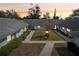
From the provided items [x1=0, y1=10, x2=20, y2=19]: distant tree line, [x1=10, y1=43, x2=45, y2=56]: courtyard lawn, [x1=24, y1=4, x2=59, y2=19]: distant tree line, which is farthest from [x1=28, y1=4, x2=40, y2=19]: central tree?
[x1=10, y1=43, x2=45, y2=56]: courtyard lawn

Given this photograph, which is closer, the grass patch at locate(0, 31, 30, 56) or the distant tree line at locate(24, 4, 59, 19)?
the grass patch at locate(0, 31, 30, 56)

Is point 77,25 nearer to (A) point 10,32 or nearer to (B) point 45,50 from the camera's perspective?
(B) point 45,50

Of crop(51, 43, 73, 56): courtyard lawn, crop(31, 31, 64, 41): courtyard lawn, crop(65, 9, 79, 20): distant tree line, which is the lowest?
crop(51, 43, 73, 56): courtyard lawn

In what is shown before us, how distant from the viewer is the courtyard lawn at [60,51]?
15.8ft

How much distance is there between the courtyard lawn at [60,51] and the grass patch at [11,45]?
1.64 feet

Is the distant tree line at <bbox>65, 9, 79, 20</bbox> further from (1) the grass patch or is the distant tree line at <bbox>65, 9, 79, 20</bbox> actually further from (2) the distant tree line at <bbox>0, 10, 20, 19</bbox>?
(2) the distant tree line at <bbox>0, 10, 20, 19</bbox>

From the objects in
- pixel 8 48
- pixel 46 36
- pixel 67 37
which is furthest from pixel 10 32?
pixel 67 37

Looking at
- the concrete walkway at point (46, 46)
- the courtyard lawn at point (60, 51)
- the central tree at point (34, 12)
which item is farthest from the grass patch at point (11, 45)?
the courtyard lawn at point (60, 51)

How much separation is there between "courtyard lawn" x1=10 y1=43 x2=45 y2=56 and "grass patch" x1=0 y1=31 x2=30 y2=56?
0.07 meters

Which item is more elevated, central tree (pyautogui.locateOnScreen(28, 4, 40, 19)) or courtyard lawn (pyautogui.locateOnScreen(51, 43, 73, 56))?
central tree (pyautogui.locateOnScreen(28, 4, 40, 19))

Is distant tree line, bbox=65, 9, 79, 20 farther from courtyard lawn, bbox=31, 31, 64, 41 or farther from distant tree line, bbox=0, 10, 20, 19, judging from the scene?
distant tree line, bbox=0, 10, 20, 19

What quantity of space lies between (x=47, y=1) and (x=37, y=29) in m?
0.46

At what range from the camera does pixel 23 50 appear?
4879mm

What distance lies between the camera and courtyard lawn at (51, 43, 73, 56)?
4828 millimetres
